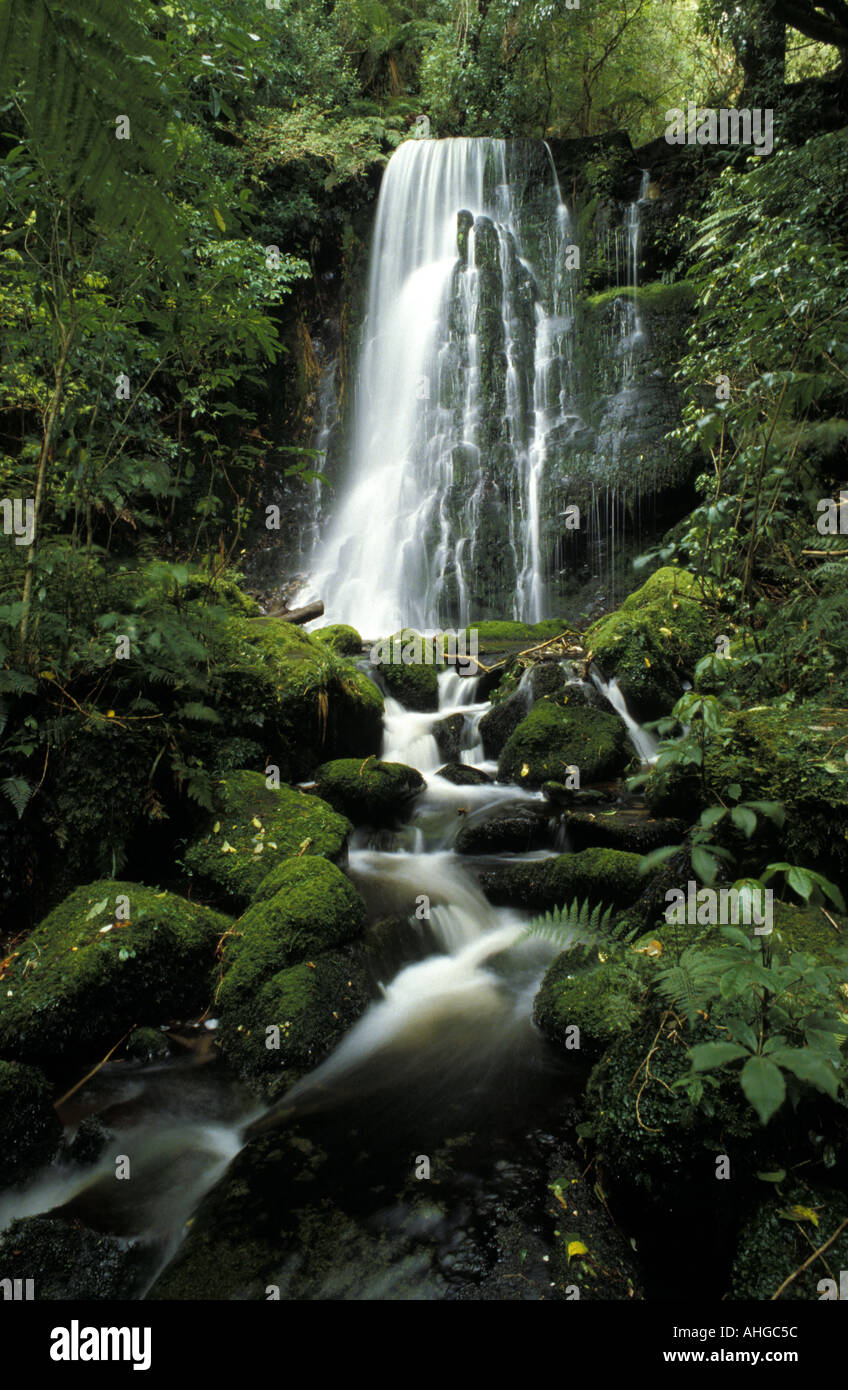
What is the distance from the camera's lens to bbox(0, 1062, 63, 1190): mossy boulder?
278 centimetres

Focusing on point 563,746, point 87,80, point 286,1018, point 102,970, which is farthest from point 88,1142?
point 563,746

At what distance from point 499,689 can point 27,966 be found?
594cm

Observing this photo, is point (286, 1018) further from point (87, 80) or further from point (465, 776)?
point (465, 776)

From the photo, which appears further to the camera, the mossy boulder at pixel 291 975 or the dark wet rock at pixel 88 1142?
the mossy boulder at pixel 291 975

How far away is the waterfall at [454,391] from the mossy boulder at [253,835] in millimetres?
7628

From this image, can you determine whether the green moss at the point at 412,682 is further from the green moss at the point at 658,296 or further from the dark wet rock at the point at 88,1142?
the green moss at the point at 658,296

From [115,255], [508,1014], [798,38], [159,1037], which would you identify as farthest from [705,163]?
[159,1037]

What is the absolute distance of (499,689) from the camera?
839 centimetres

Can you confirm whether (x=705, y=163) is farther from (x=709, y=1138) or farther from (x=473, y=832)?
(x=709, y=1138)

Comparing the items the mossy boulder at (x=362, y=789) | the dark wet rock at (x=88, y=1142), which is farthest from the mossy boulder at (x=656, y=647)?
the dark wet rock at (x=88, y=1142)

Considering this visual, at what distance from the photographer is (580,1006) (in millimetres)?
3439

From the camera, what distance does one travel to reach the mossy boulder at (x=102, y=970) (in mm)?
3186

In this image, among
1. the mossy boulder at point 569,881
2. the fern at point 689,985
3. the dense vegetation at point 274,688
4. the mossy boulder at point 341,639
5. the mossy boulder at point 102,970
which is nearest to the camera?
the dense vegetation at point 274,688

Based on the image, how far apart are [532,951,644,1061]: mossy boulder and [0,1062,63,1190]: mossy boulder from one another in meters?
2.33
